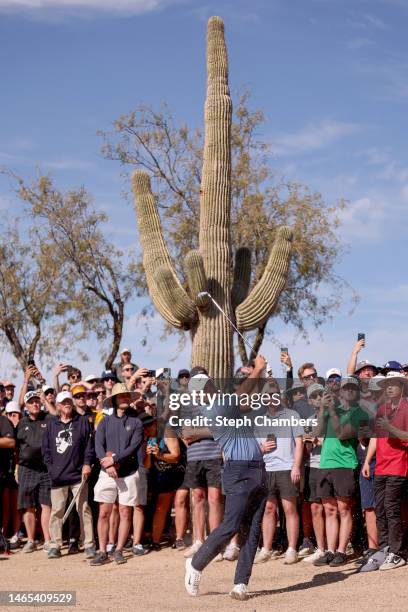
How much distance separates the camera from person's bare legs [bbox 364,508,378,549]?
10.2 metres

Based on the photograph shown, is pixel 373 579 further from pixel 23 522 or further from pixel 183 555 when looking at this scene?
pixel 23 522

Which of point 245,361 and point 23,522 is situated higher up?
point 245,361

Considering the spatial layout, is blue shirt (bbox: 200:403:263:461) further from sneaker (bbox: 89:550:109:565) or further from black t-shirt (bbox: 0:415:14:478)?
black t-shirt (bbox: 0:415:14:478)

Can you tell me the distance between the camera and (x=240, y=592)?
28.6 feet

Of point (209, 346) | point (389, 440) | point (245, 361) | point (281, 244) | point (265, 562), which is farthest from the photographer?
point (245, 361)

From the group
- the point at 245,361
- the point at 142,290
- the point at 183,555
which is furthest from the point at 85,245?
the point at 183,555

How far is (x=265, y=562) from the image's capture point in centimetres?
1076

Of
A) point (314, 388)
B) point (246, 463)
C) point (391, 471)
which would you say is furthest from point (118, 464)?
point (391, 471)

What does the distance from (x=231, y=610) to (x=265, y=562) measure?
103 inches

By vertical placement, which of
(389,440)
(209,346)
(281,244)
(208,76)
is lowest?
(389,440)

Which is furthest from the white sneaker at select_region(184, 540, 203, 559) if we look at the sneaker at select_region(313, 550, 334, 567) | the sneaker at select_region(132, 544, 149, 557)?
the sneaker at select_region(313, 550, 334, 567)

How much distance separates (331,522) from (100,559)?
2.89 metres

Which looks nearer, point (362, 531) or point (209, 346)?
point (362, 531)

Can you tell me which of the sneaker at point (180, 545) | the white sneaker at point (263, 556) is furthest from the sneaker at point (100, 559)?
the white sneaker at point (263, 556)
